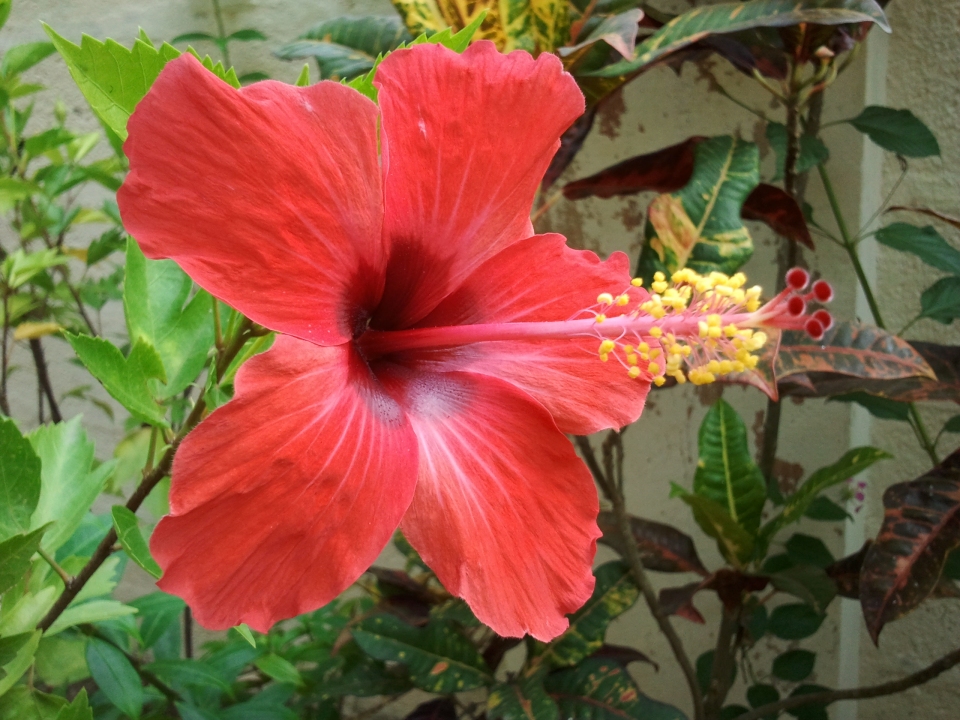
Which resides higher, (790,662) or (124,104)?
(124,104)

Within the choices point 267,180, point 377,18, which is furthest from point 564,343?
point 377,18

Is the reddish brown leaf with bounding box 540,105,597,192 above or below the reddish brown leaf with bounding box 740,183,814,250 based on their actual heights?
above

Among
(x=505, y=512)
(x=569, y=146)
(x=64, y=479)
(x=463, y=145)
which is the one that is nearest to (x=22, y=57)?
(x=64, y=479)

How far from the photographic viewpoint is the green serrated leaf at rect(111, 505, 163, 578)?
38 cm

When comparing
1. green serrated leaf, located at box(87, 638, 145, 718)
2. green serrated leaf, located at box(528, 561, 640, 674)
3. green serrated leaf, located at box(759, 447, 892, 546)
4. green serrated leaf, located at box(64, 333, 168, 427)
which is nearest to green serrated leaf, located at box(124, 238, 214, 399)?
green serrated leaf, located at box(64, 333, 168, 427)

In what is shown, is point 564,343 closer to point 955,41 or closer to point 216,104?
point 216,104

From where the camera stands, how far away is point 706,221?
2.84ft

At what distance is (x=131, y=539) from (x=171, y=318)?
17 centimetres

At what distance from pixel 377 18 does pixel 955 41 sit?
1.01 m

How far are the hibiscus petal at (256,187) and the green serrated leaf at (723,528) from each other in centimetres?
79

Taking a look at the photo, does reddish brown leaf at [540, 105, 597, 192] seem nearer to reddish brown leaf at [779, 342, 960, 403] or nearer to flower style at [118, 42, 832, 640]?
reddish brown leaf at [779, 342, 960, 403]

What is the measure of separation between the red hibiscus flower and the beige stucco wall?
37.6 inches

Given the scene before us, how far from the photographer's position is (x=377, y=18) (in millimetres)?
1050

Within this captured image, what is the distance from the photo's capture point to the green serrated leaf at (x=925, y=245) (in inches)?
41.4
